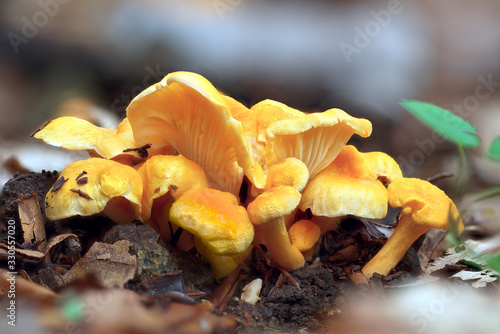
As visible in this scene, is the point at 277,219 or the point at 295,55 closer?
the point at 277,219

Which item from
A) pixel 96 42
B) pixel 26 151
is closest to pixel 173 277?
pixel 26 151

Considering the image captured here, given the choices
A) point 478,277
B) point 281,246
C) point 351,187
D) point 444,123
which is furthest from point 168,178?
point 478,277

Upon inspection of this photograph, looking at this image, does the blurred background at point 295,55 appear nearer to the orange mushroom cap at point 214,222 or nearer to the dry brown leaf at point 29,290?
the orange mushroom cap at point 214,222

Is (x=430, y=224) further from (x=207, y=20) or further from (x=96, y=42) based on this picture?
(x=96, y=42)

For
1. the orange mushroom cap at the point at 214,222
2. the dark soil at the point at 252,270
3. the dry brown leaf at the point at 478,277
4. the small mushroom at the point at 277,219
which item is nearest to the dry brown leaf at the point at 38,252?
the dark soil at the point at 252,270

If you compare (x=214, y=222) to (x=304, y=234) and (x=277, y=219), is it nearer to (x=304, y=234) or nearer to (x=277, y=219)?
(x=277, y=219)

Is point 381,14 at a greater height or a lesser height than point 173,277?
greater
